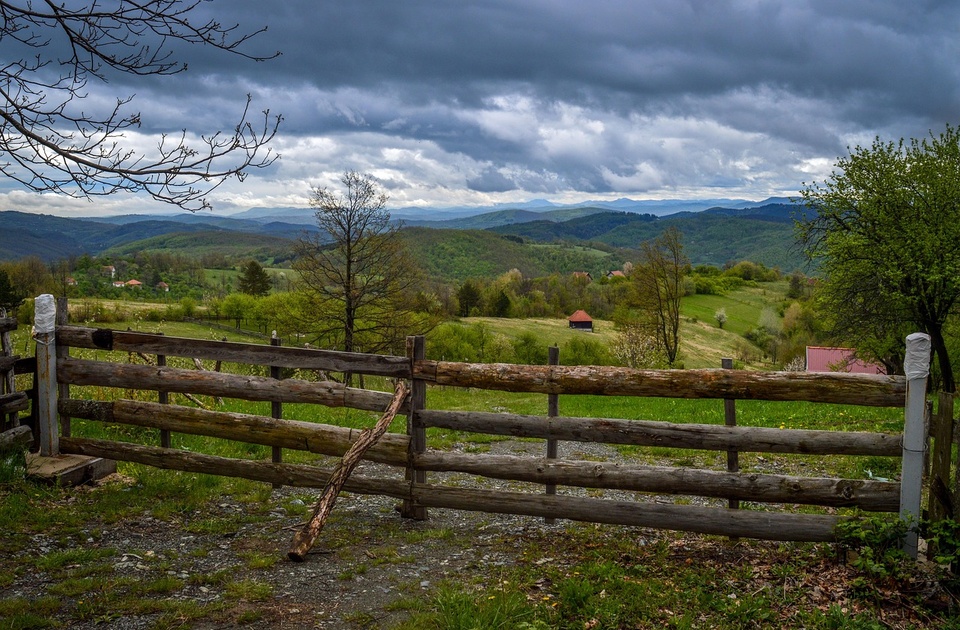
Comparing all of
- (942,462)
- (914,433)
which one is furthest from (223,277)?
(942,462)

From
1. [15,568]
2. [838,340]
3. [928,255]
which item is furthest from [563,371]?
[838,340]

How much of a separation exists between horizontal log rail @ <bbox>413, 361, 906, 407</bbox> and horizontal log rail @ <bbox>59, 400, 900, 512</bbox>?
0.83m

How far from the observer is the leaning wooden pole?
636 cm

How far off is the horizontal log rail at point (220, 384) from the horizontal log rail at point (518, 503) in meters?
0.85

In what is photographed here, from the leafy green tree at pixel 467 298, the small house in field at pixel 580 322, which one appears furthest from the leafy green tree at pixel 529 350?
the leafy green tree at pixel 467 298

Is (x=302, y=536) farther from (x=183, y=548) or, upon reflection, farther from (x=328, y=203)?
(x=328, y=203)

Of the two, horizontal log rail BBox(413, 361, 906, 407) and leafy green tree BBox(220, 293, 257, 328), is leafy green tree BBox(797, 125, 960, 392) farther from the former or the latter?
leafy green tree BBox(220, 293, 257, 328)

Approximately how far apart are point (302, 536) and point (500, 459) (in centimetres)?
230

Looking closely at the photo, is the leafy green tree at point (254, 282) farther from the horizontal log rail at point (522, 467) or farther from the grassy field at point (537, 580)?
the grassy field at point (537, 580)

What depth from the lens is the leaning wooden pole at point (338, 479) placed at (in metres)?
6.36

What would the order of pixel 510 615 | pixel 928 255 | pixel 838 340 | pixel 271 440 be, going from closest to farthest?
pixel 510 615, pixel 271 440, pixel 928 255, pixel 838 340

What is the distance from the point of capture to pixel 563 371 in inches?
278

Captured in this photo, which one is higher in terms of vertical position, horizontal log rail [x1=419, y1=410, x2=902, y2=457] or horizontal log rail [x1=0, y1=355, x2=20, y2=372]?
horizontal log rail [x1=0, y1=355, x2=20, y2=372]

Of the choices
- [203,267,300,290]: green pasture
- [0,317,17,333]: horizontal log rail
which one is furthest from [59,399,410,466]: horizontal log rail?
[203,267,300,290]: green pasture
